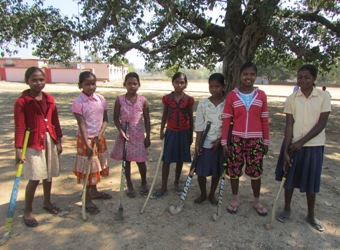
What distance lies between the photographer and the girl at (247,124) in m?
2.88

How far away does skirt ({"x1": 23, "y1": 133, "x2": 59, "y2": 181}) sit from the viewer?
273cm

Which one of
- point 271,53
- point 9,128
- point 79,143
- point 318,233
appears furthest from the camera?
point 271,53

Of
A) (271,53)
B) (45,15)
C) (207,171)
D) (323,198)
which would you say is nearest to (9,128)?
(45,15)

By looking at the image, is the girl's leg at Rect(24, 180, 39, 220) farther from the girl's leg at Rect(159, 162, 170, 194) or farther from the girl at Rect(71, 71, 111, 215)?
the girl's leg at Rect(159, 162, 170, 194)

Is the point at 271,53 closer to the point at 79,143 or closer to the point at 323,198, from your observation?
the point at 323,198

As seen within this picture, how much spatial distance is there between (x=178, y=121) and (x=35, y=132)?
156cm

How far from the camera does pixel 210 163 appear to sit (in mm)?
3119

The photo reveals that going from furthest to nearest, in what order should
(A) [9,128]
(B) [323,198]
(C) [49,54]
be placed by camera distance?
(C) [49,54] → (A) [9,128] → (B) [323,198]

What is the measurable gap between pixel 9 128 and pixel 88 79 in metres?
5.55

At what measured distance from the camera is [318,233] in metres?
2.81

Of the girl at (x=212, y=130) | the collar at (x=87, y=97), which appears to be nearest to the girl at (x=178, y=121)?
the girl at (x=212, y=130)

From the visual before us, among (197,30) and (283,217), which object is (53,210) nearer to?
(283,217)

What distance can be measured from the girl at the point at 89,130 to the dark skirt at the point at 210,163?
3.69 feet

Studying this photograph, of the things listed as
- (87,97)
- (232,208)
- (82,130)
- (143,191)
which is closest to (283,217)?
(232,208)
